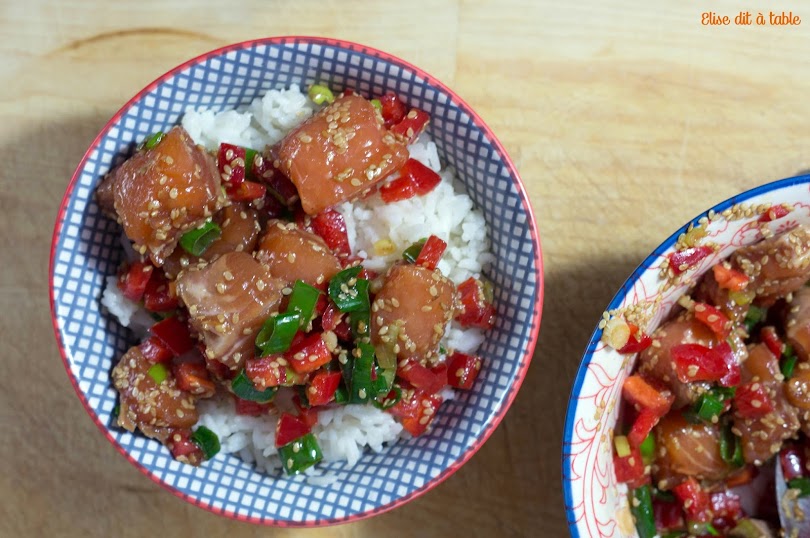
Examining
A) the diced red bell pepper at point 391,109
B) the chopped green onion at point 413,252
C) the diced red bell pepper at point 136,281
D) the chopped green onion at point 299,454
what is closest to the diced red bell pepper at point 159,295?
the diced red bell pepper at point 136,281

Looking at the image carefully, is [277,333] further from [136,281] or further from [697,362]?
[697,362]

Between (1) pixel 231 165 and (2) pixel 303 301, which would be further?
(1) pixel 231 165

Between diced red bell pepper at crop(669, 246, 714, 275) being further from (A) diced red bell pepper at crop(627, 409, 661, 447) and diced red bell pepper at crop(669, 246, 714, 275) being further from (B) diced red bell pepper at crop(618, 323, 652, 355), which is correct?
(A) diced red bell pepper at crop(627, 409, 661, 447)

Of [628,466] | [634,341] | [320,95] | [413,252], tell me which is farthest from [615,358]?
[320,95]

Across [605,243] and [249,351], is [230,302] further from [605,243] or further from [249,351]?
[605,243]

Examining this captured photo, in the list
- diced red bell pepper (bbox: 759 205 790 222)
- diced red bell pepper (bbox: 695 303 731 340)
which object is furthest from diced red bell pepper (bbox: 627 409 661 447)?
diced red bell pepper (bbox: 759 205 790 222)

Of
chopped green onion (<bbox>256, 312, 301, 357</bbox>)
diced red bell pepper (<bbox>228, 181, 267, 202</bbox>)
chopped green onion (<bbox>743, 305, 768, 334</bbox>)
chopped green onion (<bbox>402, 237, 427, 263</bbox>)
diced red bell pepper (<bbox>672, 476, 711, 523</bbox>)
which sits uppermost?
diced red bell pepper (<bbox>228, 181, 267, 202</bbox>)
